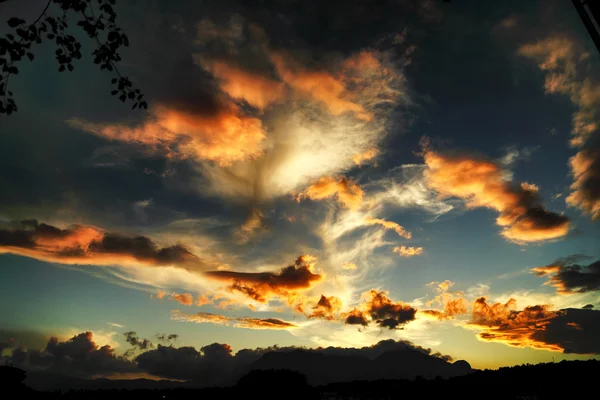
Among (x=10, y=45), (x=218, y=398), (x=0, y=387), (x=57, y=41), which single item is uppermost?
(x=57, y=41)

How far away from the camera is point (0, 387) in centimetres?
4925

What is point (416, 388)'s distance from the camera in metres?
95.3

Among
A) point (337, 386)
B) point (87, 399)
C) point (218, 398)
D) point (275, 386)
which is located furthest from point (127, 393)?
point (337, 386)

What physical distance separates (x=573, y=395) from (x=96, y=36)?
78914mm

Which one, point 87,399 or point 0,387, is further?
point 87,399

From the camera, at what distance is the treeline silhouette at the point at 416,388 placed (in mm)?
56062

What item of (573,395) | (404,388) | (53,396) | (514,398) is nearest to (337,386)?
(404,388)

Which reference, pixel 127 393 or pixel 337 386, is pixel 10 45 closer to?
pixel 127 393

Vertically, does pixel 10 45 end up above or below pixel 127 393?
above

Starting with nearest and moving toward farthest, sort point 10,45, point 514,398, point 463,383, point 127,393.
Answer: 1. point 10,45
2. point 514,398
3. point 127,393
4. point 463,383

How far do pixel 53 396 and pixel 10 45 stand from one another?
243 ft

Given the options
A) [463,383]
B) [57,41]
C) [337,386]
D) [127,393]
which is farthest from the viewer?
[337,386]

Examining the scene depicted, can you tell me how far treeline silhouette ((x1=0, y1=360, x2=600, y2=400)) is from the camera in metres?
56.1

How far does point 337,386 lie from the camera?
4560 inches
